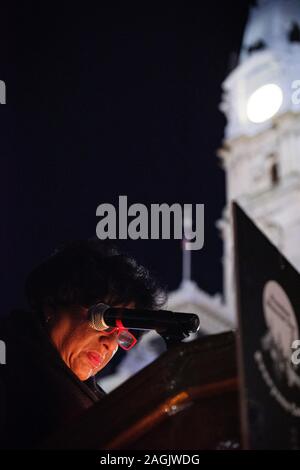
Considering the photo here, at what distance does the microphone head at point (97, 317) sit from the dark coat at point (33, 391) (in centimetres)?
19

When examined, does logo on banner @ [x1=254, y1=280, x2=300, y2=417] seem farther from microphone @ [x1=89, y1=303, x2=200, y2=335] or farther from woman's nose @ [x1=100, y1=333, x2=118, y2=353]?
woman's nose @ [x1=100, y1=333, x2=118, y2=353]

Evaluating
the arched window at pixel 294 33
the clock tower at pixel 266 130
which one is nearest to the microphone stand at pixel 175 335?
the clock tower at pixel 266 130

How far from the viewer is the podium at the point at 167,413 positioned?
6.22ft

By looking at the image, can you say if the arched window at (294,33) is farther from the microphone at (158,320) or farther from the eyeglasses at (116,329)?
the microphone at (158,320)

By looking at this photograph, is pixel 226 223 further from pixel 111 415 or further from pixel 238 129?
pixel 111 415

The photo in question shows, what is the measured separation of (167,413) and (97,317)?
2.85 feet

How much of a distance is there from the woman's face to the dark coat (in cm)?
22

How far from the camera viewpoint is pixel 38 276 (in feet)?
10.8

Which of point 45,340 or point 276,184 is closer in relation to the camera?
point 45,340

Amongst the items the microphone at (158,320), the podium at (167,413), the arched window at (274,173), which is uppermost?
the arched window at (274,173)

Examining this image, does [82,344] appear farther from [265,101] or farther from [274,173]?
[274,173]

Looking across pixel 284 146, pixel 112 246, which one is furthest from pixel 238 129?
pixel 112 246

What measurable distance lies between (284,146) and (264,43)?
267 inches

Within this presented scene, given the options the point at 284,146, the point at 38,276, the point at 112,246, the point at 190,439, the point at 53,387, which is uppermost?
the point at 284,146
